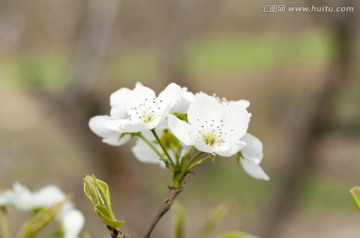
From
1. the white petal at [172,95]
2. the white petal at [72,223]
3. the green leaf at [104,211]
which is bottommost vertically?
the white petal at [72,223]

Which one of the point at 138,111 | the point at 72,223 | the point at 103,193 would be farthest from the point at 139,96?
the point at 72,223

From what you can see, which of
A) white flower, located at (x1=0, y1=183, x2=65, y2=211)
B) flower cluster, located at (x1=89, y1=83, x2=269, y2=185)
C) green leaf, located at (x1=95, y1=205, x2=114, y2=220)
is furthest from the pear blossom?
white flower, located at (x1=0, y1=183, x2=65, y2=211)

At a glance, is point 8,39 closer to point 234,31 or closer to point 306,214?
point 306,214

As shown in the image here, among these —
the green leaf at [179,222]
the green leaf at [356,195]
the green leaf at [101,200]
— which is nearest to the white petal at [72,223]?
the green leaf at [179,222]

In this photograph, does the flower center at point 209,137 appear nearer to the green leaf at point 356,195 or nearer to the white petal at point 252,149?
the white petal at point 252,149

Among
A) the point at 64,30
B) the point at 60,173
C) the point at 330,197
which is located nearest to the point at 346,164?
the point at 330,197
